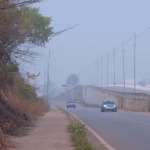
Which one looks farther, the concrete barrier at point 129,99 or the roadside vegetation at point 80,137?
the concrete barrier at point 129,99

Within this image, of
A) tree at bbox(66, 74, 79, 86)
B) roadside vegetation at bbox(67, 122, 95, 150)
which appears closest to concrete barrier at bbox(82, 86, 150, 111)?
roadside vegetation at bbox(67, 122, 95, 150)

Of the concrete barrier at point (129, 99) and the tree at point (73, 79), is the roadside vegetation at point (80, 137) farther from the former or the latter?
the tree at point (73, 79)

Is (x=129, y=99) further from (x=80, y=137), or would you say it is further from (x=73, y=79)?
(x=73, y=79)

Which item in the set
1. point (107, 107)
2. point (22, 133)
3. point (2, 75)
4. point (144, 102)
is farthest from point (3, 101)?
point (144, 102)

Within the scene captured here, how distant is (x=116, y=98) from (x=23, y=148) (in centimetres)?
5164

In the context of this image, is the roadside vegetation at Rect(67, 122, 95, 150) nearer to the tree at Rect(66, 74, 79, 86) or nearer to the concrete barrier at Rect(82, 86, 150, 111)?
the concrete barrier at Rect(82, 86, 150, 111)

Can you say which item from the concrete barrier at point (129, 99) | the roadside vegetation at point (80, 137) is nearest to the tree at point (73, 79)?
the concrete barrier at point (129, 99)

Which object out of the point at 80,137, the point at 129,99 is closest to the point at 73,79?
the point at 129,99

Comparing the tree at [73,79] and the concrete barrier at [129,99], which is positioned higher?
the tree at [73,79]

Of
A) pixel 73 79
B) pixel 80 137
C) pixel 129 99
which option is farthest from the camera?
pixel 73 79

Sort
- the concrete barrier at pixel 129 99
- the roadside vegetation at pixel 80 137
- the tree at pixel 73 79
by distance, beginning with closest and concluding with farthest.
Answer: the roadside vegetation at pixel 80 137 → the concrete barrier at pixel 129 99 → the tree at pixel 73 79

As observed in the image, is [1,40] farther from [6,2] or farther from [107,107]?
[107,107]

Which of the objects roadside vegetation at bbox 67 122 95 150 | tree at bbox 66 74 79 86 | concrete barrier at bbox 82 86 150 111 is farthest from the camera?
tree at bbox 66 74 79 86

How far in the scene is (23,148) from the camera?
835 cm
